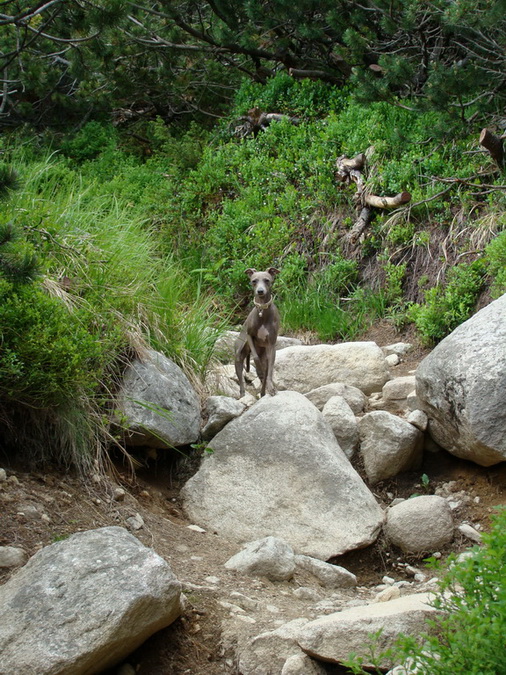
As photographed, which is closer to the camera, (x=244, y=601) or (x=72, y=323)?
(x=244, y=601)

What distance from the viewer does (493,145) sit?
7855 mm

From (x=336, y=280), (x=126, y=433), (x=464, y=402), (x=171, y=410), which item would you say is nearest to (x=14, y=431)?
(x=126, y=433)

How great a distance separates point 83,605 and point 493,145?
6475 millimetres

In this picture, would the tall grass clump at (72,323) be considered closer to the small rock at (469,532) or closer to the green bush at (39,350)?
the green bush at (39,350)

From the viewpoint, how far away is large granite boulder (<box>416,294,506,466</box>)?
17.1 ft

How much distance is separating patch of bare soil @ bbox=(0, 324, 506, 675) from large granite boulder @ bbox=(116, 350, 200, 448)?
0.27m

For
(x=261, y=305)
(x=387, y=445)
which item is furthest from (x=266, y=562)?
(x=261, y=305)

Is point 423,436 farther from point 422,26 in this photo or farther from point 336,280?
point 422,26

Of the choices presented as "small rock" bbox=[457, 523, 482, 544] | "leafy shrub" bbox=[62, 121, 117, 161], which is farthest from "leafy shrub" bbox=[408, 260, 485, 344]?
"leafy shrub" bbox=[62, 121, 117, 161]

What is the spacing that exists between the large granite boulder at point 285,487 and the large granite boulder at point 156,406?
28 cm

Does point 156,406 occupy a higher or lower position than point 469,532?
higher

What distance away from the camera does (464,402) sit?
17.6 feet

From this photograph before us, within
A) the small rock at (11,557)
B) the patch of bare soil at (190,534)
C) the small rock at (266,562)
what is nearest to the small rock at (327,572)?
the patch of bare soil at (190,534)

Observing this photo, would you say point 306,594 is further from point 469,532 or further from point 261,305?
point 261,305
